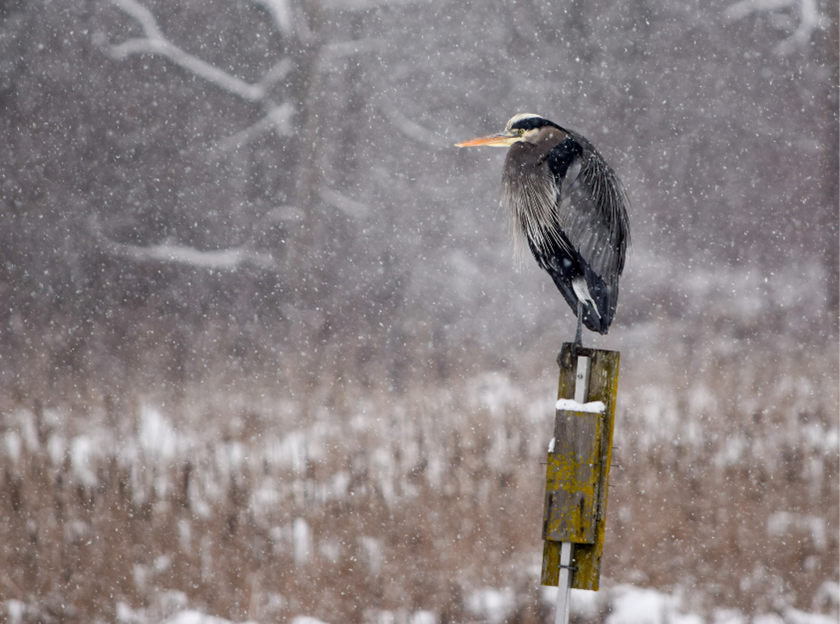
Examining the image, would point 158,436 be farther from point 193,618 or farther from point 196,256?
point 196,256

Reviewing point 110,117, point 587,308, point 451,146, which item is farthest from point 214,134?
point 587,308

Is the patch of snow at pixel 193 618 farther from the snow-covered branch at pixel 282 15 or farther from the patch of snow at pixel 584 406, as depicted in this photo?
the snow-covered branch at pixel 282 15

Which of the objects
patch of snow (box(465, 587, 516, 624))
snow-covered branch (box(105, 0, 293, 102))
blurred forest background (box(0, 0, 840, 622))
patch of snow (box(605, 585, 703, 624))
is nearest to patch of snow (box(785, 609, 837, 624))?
patch of snow (box(605, 585, 703, 624))

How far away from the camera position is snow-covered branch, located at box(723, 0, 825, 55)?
6.05 m

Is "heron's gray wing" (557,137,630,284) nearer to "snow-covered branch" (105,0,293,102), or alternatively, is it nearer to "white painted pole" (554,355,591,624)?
"white painted pole" (554,355,591,624)

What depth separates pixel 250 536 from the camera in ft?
13.4

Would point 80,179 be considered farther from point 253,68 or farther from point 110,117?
point 253,68

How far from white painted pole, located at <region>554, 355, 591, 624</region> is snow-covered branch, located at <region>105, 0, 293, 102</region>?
5.49 m

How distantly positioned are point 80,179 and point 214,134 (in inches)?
51.8

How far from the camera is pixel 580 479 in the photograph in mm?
1599

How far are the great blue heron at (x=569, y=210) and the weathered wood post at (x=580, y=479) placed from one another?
0.68 m

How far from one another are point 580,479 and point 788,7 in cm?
641

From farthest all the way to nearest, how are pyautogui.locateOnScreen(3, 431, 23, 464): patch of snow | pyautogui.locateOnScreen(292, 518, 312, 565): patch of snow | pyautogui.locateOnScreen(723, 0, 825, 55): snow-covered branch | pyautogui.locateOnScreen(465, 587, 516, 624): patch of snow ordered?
1. pyautogui.locateOnScreen(723, 0, 825, 55): snow-covered branch
2. pyautogui.locateOnScreen(3, 431, 23, 464): patch of snow
3. pyautogui.locateOnScreen(292, 518, 312, 565): patch of snow
4. pyautogui.locateOnScreen(465, 587, 516, 624): patch of snow

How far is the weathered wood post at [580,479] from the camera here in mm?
1588
